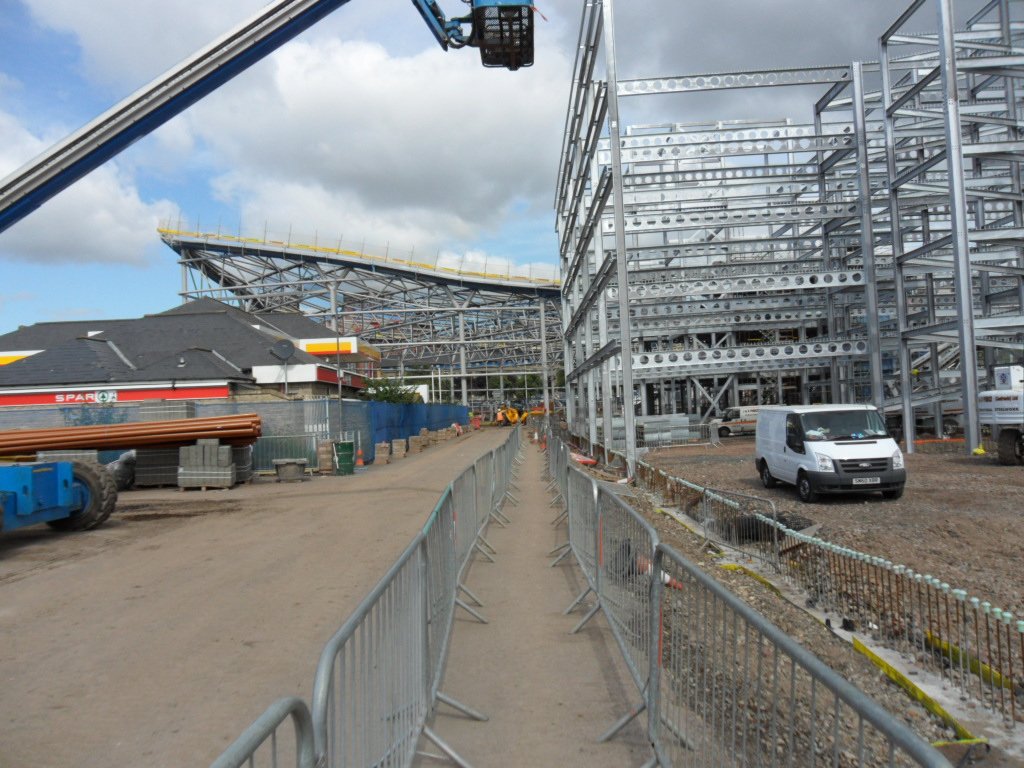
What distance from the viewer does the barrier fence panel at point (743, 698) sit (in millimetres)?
2338

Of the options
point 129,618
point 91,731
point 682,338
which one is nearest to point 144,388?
point 129,618

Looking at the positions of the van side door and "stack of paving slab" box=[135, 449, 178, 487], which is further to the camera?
"stack of paving slab" box=[135, 449, 178, 487]

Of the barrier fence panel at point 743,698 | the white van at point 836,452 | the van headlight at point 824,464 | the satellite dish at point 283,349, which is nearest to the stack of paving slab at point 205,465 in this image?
the satellite dish at point 283,349

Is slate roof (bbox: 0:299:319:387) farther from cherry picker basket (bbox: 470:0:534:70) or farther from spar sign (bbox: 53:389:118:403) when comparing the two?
cherry picker basket (bbox: 470:0:534:70)

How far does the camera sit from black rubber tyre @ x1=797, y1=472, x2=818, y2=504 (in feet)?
45.8

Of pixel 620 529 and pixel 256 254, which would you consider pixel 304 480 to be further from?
pixel 256 254

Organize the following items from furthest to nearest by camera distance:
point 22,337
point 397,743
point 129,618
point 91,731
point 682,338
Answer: point 682,338 → point 22,337 → point 129,618 → point 91,731 → point 397,743

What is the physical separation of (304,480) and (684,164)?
28423 millimetres

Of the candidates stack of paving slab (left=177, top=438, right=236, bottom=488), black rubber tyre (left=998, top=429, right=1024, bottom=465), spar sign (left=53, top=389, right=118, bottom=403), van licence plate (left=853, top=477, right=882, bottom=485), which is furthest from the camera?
spar sign (left=53, top=389, right=118, bottom=403)

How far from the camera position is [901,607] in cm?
678

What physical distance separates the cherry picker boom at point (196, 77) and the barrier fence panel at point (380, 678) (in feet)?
30.4

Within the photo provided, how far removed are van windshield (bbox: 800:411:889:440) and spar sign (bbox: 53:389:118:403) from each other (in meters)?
23.0

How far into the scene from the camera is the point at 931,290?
2777 cm

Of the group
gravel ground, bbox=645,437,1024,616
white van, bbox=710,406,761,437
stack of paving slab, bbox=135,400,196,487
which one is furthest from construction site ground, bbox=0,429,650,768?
white van, bbox=710,406,761,437
